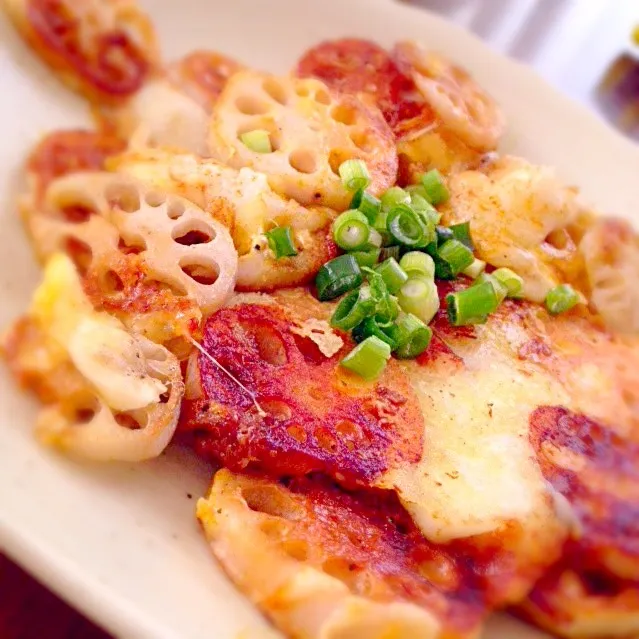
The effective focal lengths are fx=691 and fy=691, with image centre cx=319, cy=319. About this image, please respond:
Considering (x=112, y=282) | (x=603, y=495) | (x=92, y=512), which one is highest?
(x=603, y=495)

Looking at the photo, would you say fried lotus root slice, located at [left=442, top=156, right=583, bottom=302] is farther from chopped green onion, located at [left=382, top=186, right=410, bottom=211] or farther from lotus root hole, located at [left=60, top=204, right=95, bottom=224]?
lotus root hole, located at [left=60, top=204, right=95, bottom=224]

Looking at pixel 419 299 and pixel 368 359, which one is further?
pixel 419 299

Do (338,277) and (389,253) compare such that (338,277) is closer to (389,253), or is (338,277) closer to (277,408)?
(389,253)

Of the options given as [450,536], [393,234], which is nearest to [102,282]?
[393,234]

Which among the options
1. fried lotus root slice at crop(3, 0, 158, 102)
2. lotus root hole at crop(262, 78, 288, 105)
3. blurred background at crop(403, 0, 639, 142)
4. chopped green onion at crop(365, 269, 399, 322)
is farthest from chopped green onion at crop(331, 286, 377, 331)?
blurred background at crop(403, 0, 639, 142)

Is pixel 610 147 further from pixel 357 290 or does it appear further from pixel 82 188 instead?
pixel 82 188

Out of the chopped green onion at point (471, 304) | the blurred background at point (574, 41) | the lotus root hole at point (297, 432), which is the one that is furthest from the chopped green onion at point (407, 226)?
the blurred background at point (574, 41)

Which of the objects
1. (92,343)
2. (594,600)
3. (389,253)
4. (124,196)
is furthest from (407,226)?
(594,600)
